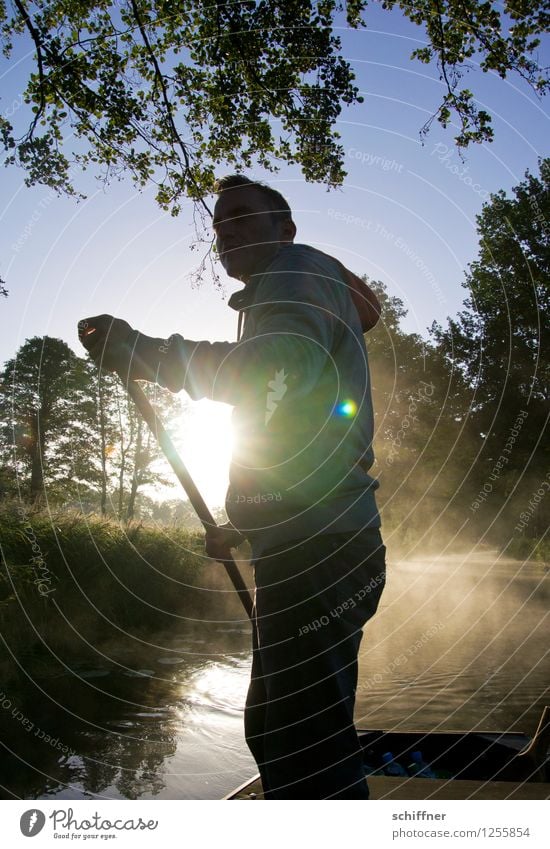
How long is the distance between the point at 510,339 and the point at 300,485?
30857 millimetres

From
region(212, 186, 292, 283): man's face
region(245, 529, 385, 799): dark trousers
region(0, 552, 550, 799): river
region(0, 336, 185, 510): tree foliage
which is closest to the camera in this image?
region(245, 529, 385, 799): dark trousers

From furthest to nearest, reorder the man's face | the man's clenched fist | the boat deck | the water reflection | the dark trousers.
Answer: the water reflection, the boat deck, the man's face, the man's clenched fist, the dark trousers

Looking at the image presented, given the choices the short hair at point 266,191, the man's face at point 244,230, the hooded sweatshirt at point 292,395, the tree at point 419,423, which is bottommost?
the hooded sweatshirt at point 292,395

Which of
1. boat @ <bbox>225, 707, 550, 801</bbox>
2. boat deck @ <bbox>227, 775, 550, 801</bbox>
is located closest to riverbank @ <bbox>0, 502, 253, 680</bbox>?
boat @ <bbox>225, 707, 550, 801</bbox>

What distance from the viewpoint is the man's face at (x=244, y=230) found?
2729 mm

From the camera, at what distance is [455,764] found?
18.1 ft

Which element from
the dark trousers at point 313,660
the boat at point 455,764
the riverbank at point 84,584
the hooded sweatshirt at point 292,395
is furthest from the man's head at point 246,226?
the riverbank at point 84,584

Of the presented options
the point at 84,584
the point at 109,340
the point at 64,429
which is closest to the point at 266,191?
the point at 109,340

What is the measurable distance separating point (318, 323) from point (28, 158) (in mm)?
8322

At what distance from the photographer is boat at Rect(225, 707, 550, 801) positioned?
4.10 m

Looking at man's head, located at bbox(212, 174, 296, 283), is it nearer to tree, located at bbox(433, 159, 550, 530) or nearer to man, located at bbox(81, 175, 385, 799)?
man, located at bbox(81, 175, 385, 799)

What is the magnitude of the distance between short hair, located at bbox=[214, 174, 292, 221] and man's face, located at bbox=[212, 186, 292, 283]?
25 mm

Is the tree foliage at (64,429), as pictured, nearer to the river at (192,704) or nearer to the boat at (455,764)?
the river at (192,704)

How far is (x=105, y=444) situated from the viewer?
145 ft
